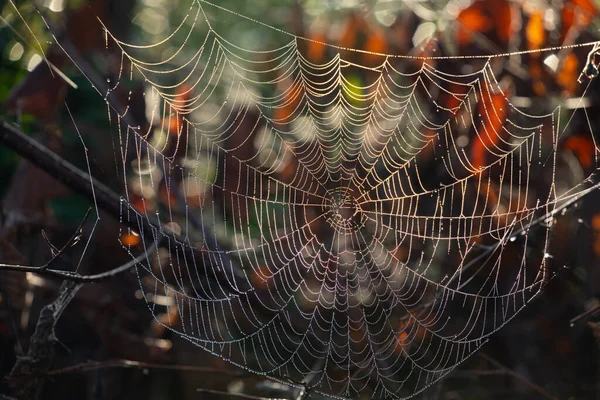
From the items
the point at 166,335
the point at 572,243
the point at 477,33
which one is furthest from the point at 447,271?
the point at 166,335

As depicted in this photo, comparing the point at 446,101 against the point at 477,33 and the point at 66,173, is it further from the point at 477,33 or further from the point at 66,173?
the point at 66,173

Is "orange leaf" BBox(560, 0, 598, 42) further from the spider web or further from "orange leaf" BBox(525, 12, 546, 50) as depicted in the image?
the spider web

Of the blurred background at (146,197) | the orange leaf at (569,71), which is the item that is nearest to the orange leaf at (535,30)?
the blurred background at (146,197)

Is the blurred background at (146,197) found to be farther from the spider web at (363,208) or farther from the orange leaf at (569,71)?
the spider web at (363,208)

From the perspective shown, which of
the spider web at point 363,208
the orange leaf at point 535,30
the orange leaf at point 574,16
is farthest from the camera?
the spider web at point 363,208

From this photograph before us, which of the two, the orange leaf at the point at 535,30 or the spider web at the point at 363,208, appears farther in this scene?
the spider web at the point at 363,208

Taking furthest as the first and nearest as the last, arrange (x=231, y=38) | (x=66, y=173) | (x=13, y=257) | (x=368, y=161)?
(x=231, y=38) → (x=368, y=161) → (x=13, y=257) → (x=66, y=173)

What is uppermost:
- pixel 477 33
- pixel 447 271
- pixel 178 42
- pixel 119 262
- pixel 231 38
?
pixel 231 38

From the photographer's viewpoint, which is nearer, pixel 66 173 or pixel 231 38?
pixel 66 173
